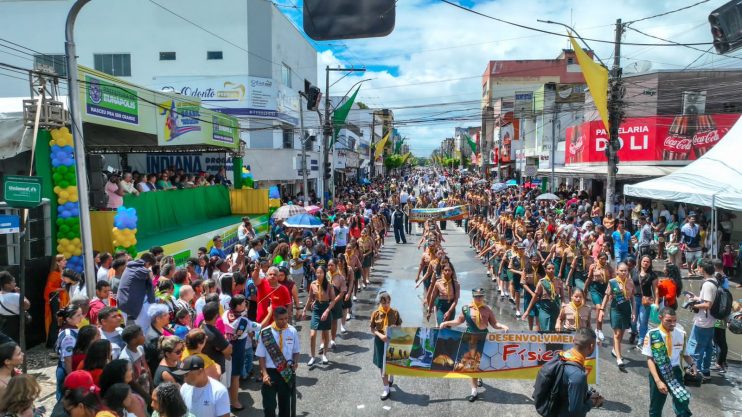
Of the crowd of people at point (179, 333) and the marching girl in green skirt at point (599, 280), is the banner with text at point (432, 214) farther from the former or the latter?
the marching girl in green skirt at point (599, 280)

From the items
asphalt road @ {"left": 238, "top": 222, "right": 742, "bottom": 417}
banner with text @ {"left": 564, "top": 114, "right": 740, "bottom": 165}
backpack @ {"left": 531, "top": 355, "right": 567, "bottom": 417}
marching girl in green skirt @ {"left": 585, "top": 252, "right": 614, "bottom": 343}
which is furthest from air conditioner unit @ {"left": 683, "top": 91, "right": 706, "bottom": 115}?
backpack @ {"left": 531, "top": 355, "right": 567, "bottom": 417}

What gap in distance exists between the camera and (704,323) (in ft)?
25.1

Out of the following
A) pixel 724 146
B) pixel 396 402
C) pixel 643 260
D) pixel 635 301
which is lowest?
pixel 396 402

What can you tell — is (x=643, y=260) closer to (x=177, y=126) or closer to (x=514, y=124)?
(x=177, y=126)

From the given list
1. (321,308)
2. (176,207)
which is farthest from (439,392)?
(176,207)

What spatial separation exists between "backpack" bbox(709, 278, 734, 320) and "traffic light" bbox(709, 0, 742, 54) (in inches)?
128

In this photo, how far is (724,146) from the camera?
16.0 m

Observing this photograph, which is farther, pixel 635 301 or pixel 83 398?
pixel 635 301

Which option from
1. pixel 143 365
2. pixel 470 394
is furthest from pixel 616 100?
pixel 143 365

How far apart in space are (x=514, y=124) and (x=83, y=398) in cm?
5801

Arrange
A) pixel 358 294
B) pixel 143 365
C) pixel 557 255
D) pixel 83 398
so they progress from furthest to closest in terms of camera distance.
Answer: pixel 358 294, pixel 557 255, pixel 143 365, pixel 83 398

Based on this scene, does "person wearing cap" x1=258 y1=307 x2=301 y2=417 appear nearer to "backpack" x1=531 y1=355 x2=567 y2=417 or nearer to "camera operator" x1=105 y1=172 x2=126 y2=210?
"backpack" x1=531 y1=355 x2=567 y2=417

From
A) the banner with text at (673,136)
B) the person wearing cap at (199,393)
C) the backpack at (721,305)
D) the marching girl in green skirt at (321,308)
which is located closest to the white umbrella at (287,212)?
the marching girl in green skirt at (321,308)

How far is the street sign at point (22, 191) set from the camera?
679cm
